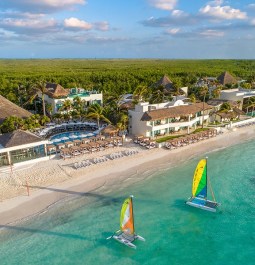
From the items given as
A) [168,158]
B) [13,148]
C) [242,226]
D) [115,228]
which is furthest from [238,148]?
[13,148]

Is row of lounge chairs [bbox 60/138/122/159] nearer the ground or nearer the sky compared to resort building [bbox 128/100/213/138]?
nearer the ground

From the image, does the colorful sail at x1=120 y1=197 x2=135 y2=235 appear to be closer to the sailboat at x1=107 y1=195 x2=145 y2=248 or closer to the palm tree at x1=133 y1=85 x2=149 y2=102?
the sailboat at x1=107 y1=195 x2=145 y2=248

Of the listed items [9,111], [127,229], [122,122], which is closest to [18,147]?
[122,122]

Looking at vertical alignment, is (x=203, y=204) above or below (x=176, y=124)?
below

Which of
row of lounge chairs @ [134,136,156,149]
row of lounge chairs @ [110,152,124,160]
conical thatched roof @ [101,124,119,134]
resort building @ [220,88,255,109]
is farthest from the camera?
resort building @ [220,88,255,109]

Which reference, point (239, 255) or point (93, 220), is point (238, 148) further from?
point (93, 220)

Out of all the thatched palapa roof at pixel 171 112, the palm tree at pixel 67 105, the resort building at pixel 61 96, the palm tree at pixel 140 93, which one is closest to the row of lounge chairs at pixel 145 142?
the thatched palapa roof at pixel 171 112

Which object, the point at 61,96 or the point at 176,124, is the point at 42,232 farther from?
the point at 61,96

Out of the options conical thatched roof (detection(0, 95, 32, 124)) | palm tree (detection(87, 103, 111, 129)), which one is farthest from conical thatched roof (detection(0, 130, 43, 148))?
conical thatched roof (detection(0, 95, 32, 124))
